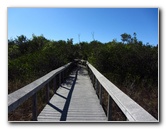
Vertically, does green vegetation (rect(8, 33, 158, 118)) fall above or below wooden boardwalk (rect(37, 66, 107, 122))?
above

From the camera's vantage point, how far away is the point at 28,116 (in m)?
4.08

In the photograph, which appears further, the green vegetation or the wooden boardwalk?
the green vegetation

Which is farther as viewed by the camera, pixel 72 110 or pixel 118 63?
pixel 118 63

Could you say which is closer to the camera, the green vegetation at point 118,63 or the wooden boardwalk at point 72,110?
the wooden boardwalk at point 72,110

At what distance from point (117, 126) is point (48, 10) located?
6.92 feet

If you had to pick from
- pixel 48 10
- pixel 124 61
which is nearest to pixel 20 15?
pixel 48 10

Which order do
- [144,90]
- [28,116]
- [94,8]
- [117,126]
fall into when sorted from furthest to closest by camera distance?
[144,90], [28,116], [94,8], [117,126]

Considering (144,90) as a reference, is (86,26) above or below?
above

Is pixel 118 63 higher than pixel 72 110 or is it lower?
higher

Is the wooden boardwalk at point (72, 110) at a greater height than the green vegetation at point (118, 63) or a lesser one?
lesser
